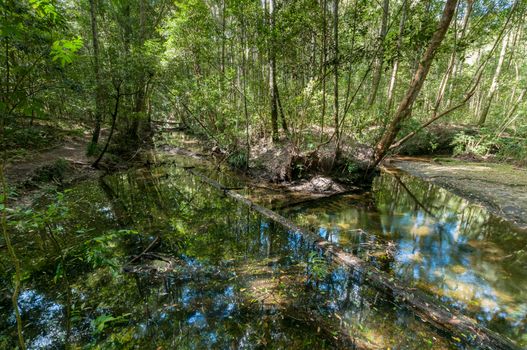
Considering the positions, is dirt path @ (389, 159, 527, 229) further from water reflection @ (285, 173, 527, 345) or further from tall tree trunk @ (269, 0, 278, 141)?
tall tree trunk @ (269, 0, 278, 141)

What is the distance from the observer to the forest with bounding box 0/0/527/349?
3.32 metres

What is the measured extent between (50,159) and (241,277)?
9923 millimetres

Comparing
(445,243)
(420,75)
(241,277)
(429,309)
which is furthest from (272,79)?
(429,309)

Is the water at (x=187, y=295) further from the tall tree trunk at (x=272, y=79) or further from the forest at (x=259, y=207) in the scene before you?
the tall tree trunk at (x=272, y=79)

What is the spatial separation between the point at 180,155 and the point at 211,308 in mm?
13964

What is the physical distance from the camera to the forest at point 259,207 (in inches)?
131

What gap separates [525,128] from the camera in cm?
1369

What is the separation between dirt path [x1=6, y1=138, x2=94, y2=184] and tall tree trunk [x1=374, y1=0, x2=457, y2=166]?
1134 cm

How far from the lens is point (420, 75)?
710 centimetres

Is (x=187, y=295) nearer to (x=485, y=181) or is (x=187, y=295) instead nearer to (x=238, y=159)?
(x=238, y=159)

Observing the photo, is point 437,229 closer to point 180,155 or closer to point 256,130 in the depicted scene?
point 256,130

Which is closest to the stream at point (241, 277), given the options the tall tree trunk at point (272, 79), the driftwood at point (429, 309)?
the driftwood at point (429, 309)

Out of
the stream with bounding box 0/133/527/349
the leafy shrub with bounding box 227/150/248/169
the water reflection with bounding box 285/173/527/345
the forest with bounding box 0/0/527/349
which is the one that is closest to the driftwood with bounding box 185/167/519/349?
the forest with bounding box 0/0/527/349

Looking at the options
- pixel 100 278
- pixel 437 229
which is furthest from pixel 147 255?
pixel 437 229
